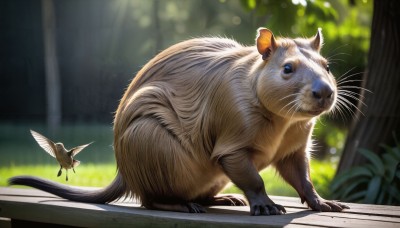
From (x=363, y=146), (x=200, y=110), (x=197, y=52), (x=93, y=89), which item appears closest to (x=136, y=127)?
(x=200, y=110)

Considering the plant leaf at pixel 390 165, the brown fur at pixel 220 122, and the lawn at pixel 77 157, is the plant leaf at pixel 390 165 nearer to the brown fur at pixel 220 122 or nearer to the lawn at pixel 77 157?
the lawn at pixel 77 157

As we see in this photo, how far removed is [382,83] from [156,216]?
12.1 ft

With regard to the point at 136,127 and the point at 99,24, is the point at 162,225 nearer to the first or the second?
the point at 136,127

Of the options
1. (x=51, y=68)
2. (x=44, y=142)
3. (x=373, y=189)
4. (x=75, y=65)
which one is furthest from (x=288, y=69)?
(x=51, y=68)

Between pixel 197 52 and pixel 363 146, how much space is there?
310 cm

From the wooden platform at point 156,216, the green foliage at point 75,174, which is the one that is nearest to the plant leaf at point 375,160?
the wooden platform at point 156,216

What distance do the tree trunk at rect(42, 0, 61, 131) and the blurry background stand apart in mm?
11

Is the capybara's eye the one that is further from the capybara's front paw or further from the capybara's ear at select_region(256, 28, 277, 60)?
the capybara's front paw

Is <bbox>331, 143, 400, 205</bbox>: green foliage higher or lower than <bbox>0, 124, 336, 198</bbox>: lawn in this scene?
lower

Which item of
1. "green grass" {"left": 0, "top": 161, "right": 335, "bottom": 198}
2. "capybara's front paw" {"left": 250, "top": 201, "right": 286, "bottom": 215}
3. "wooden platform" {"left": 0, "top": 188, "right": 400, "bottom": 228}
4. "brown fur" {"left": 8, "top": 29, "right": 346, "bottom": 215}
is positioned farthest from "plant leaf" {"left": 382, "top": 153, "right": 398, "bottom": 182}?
"capybara's front paw" {"left": 250, "top": 201, "right": 286, "bottom": 215}

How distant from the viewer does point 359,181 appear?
6453 mm

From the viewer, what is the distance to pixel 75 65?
720cm

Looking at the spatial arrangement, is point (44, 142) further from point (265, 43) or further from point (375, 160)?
point (375, 160)

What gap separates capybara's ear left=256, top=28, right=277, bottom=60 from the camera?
3648mm
